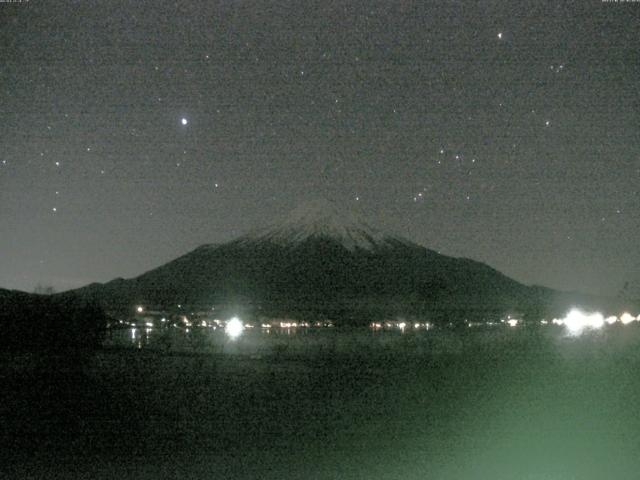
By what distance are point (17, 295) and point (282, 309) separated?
84.7 meters

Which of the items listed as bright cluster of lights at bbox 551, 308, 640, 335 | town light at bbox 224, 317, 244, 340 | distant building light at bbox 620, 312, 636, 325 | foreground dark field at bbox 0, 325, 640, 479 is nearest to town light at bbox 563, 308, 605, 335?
bright cluster of lights at bbox 551, 308, 640, 335

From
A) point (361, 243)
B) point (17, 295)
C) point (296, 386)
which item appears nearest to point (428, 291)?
point (361, 243)

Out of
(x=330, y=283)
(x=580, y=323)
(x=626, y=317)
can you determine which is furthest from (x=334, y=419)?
(x=330, y=283)

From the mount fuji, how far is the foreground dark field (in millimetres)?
70513

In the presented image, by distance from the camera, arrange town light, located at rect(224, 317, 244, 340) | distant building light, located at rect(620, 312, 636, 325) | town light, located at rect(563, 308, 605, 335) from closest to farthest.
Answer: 1. town light, located at rect(563, 308, 605, 335)
2. town light, located at rect(224, 317, 244, 340)
3. distant building light, located at rect(620, 312, 636, 325)

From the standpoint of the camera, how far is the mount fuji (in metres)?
112

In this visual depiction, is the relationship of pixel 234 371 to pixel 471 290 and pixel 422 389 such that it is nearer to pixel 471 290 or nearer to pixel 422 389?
pixel 422 389

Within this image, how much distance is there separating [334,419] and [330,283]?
12942cm

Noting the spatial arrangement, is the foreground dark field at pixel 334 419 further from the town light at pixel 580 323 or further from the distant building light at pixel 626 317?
the distant building light at pixel 626 317

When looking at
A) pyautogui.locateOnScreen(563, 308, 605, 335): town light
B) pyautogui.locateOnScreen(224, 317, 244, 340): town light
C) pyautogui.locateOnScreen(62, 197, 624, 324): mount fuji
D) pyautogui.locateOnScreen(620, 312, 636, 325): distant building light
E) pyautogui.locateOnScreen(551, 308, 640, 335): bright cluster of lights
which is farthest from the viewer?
pyautogui.locateOnScreen(62, 197, 624, 324): mount fuji

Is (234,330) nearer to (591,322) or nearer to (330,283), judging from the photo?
(591,322)

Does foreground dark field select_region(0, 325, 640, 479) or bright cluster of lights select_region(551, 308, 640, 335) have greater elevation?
bright cluster of lights select_region(551, 308, 640, 335)

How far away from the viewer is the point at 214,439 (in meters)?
13.0

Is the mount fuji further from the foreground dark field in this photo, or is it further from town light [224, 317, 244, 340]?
the foreground dark field
